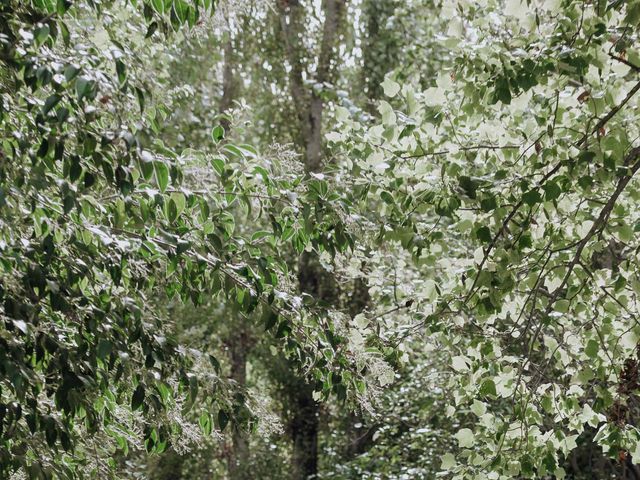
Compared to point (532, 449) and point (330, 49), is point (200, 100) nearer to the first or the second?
point (330, 49)

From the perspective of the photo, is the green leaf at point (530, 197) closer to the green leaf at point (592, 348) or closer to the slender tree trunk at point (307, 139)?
the green leaf at point (592, 348)

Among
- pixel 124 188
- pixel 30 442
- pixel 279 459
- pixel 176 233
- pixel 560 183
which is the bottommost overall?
pixel 30 442

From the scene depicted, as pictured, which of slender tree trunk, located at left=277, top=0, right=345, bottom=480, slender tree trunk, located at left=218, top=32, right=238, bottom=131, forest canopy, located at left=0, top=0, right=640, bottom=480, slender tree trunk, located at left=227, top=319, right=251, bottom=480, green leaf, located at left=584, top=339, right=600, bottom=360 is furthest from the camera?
slender tree trunk, located at left=218, top=32, right=238, bottom=131

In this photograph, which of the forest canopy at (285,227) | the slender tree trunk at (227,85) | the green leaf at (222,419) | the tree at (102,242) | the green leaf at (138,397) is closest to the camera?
the tree at (102,242)

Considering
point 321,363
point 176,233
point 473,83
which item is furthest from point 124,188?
point 473,83

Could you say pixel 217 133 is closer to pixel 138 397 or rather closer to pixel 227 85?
pixel 138 397

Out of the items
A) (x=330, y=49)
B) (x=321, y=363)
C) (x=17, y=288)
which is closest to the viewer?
(x=17, y=288)

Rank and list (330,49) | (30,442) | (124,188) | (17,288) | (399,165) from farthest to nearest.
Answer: (330,49) < (399,165) < (30,442) < (17,288) < (124,188)

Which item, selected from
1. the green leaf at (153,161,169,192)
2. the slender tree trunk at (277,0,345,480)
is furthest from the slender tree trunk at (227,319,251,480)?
the green leaf at (153,161,169,192)

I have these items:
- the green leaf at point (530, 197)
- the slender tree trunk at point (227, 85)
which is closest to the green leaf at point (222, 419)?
the green leaf at point (530, 197)

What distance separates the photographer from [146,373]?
296cm

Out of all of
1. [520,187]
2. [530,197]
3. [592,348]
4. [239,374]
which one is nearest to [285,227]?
[530,197]

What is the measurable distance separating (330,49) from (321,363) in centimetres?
758

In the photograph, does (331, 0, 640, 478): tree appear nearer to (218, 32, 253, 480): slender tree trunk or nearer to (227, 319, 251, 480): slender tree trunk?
(218, 32, 253, 480): slender tree trunk
